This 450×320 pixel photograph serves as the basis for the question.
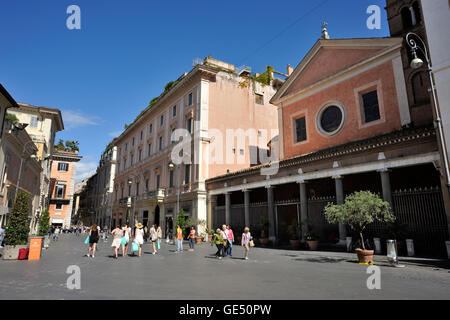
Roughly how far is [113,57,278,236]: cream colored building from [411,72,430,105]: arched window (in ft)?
55.9

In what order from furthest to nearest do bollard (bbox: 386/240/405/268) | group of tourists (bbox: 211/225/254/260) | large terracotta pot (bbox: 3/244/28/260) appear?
group of tourists (bbox: 211/225/254/260) → large terracotta pot (bbox: 3/244/28/260) → bollard (bbox: 386/240/405/268)

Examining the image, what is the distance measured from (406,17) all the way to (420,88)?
5.10 metres

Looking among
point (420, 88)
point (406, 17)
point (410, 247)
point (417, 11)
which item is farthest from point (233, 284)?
point (406, 17)

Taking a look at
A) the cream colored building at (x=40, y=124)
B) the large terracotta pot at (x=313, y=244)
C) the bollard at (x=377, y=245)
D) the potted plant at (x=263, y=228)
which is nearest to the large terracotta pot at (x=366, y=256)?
the bollard at (x=377, y=245)

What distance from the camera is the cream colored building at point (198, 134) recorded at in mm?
28000

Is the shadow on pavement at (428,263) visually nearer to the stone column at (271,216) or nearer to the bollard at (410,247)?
the bollard at (410,247)

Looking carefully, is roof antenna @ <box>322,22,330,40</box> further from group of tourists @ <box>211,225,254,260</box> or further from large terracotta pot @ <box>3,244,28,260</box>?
large terracotta pot @ <box>3,244,28,260</box>

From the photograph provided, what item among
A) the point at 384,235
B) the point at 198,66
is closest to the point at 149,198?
the point at 198,66

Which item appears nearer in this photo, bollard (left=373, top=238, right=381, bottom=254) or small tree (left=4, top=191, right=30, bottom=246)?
small tree (left=4, top=191, right=30, bottom=246)

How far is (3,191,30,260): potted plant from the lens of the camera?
1245cm

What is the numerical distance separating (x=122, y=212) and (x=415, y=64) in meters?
42.4

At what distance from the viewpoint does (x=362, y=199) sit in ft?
36.6

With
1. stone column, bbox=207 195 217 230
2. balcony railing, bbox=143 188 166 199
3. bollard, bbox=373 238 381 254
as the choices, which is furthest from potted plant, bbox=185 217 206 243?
bollard, bbox=373 238 381 254

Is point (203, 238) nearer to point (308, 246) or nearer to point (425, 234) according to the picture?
point (308, 246)
